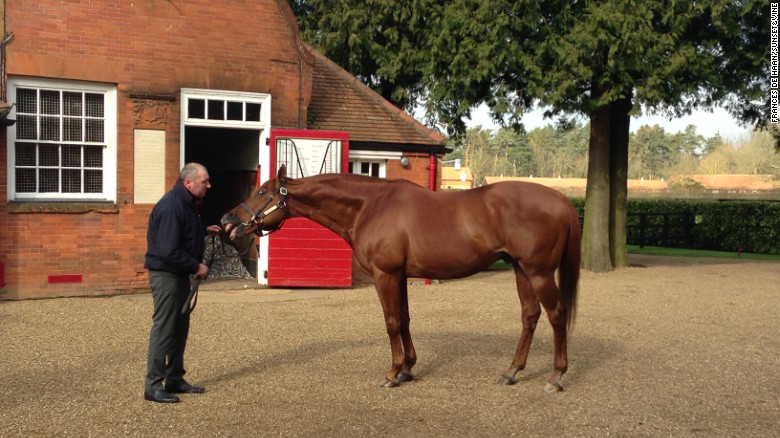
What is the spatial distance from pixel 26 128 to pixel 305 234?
4744 mm

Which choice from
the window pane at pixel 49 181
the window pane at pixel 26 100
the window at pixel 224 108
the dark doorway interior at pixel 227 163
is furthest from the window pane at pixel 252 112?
the window pane at pixel 26 100

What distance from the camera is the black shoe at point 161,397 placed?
239 inches

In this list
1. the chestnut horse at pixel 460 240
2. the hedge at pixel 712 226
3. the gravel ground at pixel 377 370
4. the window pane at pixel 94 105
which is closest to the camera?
the gravel ground at pixel 377 370

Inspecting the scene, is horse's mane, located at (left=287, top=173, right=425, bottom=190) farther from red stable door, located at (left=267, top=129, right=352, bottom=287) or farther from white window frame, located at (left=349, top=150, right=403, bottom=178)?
white window frame, located at (left=349, top=150, right=403, bottom=178)

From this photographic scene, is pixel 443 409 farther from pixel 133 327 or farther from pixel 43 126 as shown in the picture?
pixel 43 126

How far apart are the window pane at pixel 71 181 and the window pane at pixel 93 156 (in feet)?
0.71

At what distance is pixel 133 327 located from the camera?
31.5 feet

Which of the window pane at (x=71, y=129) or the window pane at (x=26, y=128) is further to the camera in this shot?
the window pane at (x=71, y=129)

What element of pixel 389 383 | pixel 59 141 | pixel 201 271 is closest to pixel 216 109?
pixel 59 141

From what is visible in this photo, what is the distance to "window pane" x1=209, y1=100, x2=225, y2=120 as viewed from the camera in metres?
13.1

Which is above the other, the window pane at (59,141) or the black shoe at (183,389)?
the window pane at (59,141)

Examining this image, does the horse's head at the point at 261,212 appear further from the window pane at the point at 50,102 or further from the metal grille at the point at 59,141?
the window pane at the point at 50,102

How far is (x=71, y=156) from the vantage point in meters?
12.2

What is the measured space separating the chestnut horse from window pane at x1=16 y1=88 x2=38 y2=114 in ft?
21.9
